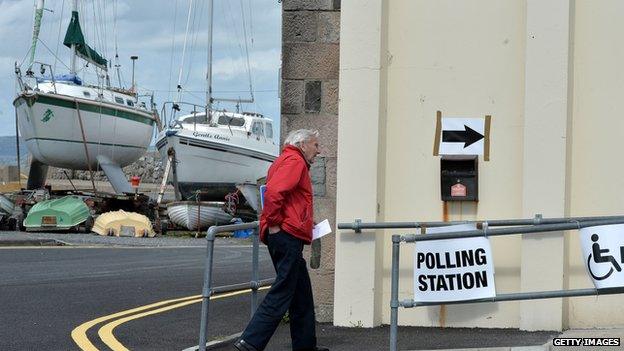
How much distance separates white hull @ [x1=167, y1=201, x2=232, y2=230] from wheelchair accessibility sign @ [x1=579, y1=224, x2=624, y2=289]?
25.6 m

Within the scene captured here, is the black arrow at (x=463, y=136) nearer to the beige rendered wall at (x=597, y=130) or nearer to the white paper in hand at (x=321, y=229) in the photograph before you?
the beige rendered wall at (x=597, y=130)

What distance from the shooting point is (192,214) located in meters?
33.4

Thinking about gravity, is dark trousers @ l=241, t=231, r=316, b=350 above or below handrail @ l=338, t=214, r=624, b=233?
below

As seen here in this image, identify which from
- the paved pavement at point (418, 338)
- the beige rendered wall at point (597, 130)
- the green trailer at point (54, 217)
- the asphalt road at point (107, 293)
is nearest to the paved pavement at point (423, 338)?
the paved pavement at point (418, 338)

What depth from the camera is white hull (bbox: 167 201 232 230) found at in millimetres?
33312

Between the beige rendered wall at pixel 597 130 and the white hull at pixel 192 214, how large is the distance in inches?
935

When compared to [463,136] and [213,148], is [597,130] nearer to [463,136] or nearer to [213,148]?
[463,136]

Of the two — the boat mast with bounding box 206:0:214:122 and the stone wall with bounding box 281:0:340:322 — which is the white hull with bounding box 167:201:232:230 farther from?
the stone wall with bounding box 281:0:340:322

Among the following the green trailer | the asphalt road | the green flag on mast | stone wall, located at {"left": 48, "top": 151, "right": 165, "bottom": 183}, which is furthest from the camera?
stone wall, located at {"left": 48, "top": 151, "right": 165, "bottom": 183}

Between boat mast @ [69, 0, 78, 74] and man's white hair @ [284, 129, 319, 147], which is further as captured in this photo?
boat mast @ [69, 0, 78, 74]

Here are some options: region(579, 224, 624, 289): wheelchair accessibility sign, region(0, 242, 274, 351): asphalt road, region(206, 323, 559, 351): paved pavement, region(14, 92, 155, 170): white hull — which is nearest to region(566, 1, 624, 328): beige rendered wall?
region(206, 323, 559, 351): paved pavement

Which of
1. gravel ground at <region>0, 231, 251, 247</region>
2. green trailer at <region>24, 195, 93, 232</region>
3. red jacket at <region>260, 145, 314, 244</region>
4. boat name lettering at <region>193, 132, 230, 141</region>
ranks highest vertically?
boat name lettering at <region>193, 132, 230, 141</region>

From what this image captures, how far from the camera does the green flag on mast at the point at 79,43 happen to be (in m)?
43.0

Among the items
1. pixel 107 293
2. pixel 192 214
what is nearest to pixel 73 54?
pixel 192 214
